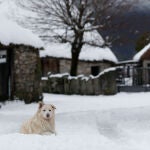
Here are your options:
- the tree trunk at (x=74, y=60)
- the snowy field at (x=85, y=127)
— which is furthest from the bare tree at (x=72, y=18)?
the snowy field at (x=85, y=127)

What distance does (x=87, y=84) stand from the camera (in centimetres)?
2767

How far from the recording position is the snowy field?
28.2 ft

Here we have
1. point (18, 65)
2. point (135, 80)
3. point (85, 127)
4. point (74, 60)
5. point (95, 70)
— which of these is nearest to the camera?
point (85, 127)

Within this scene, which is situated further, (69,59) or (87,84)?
(69,59)

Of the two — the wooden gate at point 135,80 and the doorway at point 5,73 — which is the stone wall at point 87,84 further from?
the doorway at point 5,73

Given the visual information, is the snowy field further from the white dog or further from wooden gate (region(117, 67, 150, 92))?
wooden gate (region(117, 67, 150, 92))

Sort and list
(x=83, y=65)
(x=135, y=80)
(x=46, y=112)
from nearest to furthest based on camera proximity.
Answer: (x=46, y=112) < (x=135, y=80) < (x=83, y=65)

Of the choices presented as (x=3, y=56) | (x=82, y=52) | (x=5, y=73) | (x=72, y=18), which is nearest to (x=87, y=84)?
(x=72, y=18)

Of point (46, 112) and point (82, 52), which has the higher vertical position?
point (82, 52)

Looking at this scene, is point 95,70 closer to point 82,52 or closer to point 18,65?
point 82,52

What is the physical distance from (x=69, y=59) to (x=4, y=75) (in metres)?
16.3

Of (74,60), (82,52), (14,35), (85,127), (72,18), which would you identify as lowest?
(85,127)

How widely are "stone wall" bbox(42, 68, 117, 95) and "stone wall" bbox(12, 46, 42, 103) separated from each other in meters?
5.87

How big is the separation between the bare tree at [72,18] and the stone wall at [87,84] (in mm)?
3019
